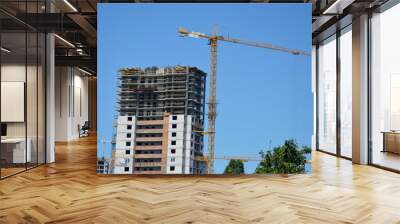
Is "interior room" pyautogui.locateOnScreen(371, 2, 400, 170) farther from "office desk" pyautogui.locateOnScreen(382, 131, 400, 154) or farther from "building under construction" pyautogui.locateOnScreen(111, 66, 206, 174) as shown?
"building under construction" pyautogui.locateOnScreen(111, 66, 206, 174)

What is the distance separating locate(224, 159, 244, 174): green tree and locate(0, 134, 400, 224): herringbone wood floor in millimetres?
149

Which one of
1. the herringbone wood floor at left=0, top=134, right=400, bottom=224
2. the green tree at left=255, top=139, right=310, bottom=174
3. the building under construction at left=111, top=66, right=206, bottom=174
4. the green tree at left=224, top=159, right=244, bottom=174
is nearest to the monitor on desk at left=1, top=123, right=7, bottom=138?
the herringbone wood floor at left=0, top=134, right=400, bottom=224

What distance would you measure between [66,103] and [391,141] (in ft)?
40.3

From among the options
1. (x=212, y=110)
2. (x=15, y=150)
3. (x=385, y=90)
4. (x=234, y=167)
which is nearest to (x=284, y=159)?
(x=234, y=167)

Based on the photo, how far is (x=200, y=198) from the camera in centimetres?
495

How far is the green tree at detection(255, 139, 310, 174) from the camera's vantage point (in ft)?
21.6

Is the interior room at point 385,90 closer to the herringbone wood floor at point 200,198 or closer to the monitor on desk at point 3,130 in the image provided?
the herringbone wood floor at point 200,198

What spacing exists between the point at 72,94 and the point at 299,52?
12.1m

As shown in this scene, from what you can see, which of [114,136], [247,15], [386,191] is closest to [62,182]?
[114,136]

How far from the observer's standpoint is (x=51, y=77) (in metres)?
8.31

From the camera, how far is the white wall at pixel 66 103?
51.8 ft

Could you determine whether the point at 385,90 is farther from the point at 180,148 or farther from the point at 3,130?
the point at 3,130

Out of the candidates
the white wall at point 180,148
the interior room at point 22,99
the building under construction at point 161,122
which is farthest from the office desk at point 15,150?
the white wall at point 180,148

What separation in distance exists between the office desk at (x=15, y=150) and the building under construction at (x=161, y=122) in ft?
5.53
